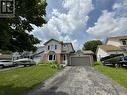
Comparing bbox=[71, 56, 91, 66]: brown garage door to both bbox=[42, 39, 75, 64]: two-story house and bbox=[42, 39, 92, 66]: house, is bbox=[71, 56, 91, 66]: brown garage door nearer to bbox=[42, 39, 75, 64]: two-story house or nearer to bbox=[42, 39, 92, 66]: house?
bbox=[42, 39, 92, 66]: house

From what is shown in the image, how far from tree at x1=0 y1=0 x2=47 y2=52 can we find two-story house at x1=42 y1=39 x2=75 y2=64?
4232 cm

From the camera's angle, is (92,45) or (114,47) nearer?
(114,47)

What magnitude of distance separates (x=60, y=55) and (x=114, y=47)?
15.2 m

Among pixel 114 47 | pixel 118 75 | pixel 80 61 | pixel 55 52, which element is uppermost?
pixel 114 47

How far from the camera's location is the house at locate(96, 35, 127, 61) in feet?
212

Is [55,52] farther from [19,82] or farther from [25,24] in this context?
[25,24]

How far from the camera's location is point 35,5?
57.4 ft

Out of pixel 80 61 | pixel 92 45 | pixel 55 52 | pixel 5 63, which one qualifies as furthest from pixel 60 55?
pixel 92 45

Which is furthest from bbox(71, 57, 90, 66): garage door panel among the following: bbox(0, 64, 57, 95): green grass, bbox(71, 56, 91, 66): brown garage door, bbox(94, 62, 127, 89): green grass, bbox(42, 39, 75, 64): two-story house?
bbox(0, 64, 57, 95): green grass

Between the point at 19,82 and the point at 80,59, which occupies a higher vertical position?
the point at 80,59

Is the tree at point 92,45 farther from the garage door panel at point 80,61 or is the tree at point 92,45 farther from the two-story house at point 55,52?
the garage door panel at point 80,61

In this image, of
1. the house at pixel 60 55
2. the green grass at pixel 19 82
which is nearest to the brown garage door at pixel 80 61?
the house at pixel 60 55

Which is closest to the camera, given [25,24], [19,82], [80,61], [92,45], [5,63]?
[25,24]

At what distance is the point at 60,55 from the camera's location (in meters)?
62.8
